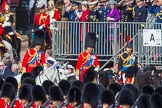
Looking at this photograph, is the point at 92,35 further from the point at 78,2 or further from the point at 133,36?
the point at 78,2

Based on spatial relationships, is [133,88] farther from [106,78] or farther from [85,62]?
[85,62]

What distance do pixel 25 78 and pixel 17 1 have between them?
12.6 meters

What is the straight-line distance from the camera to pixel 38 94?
2289 cm

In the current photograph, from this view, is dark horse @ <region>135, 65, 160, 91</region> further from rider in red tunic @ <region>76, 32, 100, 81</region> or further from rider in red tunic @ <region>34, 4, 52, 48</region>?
rider in red tunic @ <region>34, 4, 52, 48</region>

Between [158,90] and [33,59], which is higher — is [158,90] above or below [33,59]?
below

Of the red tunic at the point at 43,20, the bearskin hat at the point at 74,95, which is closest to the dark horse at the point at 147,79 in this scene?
the bearskin hat at the point at 74,95

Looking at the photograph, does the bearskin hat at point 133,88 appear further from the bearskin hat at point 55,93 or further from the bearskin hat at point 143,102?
the bearskin hat at point 55,93

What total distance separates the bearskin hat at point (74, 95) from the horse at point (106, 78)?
1736 millimetres

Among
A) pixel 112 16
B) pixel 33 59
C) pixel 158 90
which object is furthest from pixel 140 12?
pixel 158 90

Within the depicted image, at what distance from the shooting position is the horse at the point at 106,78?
2480 centimetres

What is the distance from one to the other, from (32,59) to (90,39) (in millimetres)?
1568

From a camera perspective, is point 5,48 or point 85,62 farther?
point 5,48

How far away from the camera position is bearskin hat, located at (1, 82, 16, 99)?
A: 76.0 feet

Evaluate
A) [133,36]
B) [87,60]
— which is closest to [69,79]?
[87,60]
